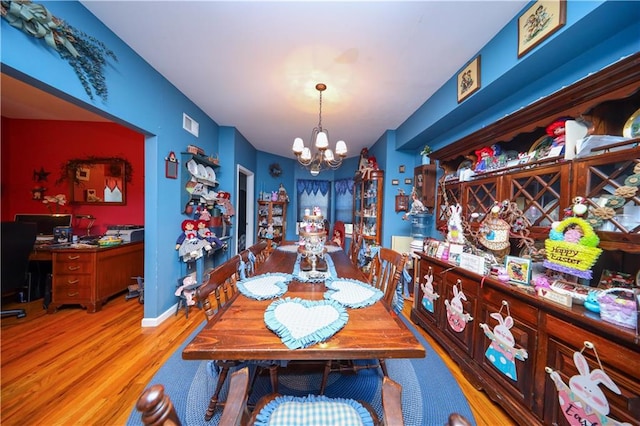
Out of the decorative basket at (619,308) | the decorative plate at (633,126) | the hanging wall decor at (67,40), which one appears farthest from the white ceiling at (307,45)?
the decorative basket at (619,308)

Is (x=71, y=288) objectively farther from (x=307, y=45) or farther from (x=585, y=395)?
(x=585, y=395)

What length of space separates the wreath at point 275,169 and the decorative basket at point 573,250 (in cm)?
473

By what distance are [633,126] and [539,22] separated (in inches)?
31.3

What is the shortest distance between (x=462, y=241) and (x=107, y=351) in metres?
3.24

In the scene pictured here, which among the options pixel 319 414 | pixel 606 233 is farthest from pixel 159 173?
pixel 606 233

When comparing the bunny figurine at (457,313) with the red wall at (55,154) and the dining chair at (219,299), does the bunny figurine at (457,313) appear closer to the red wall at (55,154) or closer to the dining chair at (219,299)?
the dining chair at (219,299)

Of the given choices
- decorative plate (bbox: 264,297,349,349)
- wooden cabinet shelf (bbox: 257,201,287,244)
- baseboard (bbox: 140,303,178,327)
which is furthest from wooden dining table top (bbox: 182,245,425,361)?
wooden cabinet shelf (bbox: 257,201,287,244)

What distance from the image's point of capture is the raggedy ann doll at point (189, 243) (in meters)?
2.59

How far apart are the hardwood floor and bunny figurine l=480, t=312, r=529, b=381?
32 centimetres

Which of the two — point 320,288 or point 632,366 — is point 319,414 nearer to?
point 320,288

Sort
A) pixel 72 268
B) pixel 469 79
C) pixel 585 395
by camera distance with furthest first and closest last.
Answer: pixel 72 268, pixel 469 79, pixel 585 395

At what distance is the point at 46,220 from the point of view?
2928 millimetres

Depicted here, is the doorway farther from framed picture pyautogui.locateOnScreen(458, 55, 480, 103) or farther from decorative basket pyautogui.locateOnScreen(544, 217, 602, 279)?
decorative basket pyautogui.locateOnScreen(544, 217, 602, 279)

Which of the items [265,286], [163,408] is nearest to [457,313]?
[265,286]
